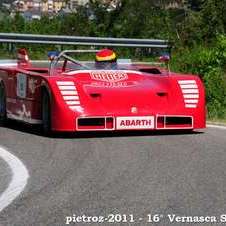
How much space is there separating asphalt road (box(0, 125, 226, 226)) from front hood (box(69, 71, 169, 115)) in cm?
38

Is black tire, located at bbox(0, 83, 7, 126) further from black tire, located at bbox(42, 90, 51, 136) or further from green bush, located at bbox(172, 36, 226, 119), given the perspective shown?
green bush, located at bbox(172, 36, 226, 119)

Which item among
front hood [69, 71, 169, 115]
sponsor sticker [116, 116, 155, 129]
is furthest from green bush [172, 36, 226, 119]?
sponsor sticker [116, 116, 155, 129]

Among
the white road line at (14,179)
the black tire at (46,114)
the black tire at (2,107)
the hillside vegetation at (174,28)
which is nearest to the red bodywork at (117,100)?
the black tire at (46,114)

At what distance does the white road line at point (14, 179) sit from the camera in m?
6.89

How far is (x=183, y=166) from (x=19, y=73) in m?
4.80

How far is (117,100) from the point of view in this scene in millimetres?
11453

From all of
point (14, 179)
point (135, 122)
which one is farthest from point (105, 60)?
point (14, 179)

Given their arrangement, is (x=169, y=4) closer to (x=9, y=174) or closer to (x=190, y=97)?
(x=190, y=97)

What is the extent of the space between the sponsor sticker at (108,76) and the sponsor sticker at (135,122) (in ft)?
2.28

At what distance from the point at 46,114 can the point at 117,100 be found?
40.7 inches

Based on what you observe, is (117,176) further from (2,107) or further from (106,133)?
(2,107)

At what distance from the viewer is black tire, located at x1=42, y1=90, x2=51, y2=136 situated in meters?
11.7

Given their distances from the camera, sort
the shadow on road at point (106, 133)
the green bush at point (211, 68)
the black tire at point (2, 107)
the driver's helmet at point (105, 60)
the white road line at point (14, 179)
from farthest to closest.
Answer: the green bush at point (211, 68) < the black tire at point (2, 107) < the driver's helmet at point (105, 60) < the shadow on road at point (106, 133) < the white road line at point (14, 179)

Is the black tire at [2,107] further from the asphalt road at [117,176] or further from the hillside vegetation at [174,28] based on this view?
the hillside vegetation at [174,28]
